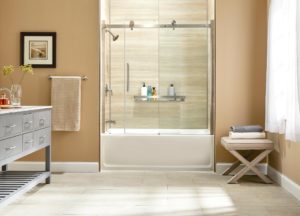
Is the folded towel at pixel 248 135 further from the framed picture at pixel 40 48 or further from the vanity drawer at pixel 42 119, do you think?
the framed picture at pixel 40 48

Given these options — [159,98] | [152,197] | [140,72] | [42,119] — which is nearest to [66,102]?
[42,119]

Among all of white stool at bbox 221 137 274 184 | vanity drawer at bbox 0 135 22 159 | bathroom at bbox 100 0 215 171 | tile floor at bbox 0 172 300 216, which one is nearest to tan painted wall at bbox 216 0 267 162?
bathroom at bbox 100 0 215 171

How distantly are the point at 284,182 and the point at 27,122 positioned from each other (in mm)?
2261

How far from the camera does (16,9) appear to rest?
4.88 m

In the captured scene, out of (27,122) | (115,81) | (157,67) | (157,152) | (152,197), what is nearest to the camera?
(27,122)

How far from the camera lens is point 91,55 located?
16.0 feet

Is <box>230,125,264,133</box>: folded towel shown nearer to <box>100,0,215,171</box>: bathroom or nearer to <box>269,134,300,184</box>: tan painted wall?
<box>269,134,300,184</box>: tan painted wall

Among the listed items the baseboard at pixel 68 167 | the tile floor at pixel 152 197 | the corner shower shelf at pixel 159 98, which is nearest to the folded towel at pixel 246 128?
the tile floor at pixel 152 197

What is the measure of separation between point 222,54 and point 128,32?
4.51 ft

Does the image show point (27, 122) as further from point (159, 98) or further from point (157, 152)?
point (159, 98)

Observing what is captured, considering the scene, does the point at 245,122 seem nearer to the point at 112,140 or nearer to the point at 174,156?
the point at 174,156

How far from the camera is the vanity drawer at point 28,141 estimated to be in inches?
137

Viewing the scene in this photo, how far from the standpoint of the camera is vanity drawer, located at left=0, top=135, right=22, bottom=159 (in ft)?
9.82

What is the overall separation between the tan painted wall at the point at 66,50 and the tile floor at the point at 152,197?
1.30ft
